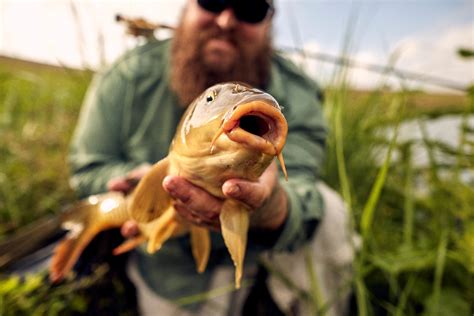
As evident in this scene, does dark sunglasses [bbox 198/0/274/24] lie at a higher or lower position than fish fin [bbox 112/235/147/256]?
higher

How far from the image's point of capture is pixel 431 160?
1678 mm

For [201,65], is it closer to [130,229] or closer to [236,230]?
[130,229]

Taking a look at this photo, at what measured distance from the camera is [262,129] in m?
0.52

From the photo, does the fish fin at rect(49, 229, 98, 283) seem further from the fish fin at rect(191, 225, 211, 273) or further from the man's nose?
the man's nose

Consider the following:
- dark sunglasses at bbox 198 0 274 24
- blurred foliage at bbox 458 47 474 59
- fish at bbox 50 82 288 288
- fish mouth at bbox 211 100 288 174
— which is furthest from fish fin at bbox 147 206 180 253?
blurred foliage at bbox 458 47 474 59

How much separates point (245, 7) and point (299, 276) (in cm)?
98

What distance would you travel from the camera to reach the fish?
1.63 feet

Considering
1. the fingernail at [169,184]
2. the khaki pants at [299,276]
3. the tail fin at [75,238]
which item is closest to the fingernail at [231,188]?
the fingernail at [169,184]

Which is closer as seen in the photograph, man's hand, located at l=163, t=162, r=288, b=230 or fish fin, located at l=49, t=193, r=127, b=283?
man's hand, located at l=163, t=162, r=288, b=230

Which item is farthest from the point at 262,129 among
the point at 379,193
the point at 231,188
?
the point at 379,193

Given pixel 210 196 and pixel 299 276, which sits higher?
pixel 210 196

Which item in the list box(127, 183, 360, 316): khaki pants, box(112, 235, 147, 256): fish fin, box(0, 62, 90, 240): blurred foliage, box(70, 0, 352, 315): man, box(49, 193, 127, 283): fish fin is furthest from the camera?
box(0, 62, 90, 240): blurred foliage

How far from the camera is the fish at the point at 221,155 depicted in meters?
0.50

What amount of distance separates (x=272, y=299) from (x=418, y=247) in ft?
1.91
